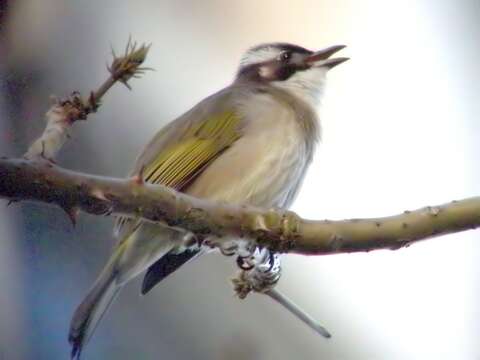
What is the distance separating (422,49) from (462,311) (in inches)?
12.2

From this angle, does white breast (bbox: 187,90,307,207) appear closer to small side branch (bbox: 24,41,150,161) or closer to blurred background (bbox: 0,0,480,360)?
blurred background (bbox: 0,0,480,360)

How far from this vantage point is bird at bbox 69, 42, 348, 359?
0.84m

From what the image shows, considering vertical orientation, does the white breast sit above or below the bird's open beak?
below

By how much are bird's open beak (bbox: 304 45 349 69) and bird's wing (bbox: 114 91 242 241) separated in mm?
112

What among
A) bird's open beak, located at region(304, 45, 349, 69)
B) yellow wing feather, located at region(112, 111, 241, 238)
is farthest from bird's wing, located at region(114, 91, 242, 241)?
bird's open beak, located at region(304, 45, 349, 69)

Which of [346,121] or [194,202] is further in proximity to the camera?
[346,121]

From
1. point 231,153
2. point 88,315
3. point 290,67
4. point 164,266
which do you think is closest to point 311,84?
point 290,67

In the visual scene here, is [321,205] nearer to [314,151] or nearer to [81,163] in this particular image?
[314,151]

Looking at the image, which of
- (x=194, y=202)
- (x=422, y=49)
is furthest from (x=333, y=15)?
(x=194, y=202)

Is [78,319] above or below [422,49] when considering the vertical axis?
below

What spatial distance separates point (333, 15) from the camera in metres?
0.94

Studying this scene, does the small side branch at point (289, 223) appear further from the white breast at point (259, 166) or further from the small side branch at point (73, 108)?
the white breast at point (259, 166)

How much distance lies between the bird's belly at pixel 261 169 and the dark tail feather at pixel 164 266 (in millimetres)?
78

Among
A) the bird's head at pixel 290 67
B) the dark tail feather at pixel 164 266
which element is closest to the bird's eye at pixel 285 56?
the bird's head at pixel 290 67
